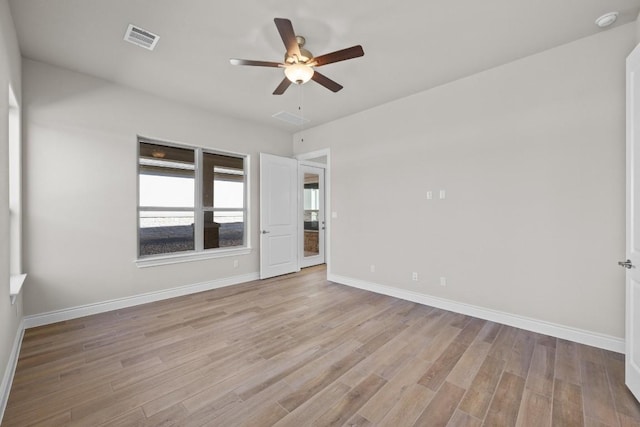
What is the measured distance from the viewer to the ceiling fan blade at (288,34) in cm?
200

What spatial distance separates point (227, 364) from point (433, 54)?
3.60 metres

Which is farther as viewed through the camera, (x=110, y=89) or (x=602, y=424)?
(x=110, y=89)

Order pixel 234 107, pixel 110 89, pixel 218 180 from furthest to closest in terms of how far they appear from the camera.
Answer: pixel 218 180, pixel 234 107, pixel 110 89

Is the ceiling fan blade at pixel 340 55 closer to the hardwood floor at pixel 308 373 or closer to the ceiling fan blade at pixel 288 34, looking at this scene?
the ceiling fan blade at pixel 288 34

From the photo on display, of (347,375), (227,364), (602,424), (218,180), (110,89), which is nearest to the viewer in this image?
(602,424)

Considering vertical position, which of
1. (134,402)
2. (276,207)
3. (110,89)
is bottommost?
(134,402)

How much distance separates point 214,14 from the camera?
93.4 inches

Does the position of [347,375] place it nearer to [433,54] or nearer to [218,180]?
[433,54]

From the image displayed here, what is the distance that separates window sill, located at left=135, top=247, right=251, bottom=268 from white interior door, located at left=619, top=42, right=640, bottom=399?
4671mm

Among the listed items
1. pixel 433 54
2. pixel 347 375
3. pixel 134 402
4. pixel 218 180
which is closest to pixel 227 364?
pixel 134 402

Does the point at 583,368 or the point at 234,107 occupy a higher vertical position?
the point at 234,107

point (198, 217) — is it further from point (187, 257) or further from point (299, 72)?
point (299, 72)

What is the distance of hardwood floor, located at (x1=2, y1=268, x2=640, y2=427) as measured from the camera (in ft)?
5.84

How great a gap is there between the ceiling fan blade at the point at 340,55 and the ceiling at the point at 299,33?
344mm
